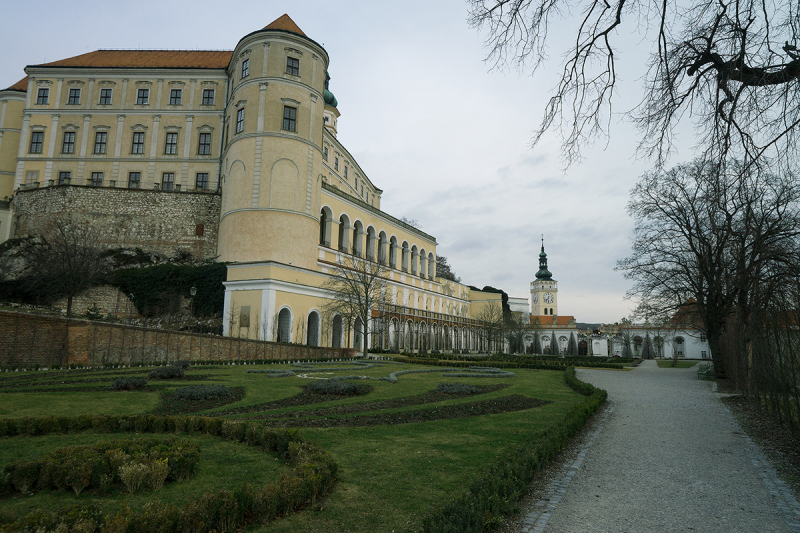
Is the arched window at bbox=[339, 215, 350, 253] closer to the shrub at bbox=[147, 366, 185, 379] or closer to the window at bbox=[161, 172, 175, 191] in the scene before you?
the window at bbox=[161, 172, 175, 191]

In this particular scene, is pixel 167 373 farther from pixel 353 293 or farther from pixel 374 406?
pixel 353 293

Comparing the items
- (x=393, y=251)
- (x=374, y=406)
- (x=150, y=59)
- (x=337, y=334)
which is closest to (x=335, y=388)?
(x=374, y=406)

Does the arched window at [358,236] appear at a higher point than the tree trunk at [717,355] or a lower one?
higher

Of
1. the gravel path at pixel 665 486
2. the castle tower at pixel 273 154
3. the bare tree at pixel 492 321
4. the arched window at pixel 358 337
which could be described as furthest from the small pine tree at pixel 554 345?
the gravel path at pixel 665 486

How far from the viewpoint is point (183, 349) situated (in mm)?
21969

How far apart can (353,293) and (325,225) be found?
10.1 metres

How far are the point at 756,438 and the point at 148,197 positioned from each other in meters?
42.0

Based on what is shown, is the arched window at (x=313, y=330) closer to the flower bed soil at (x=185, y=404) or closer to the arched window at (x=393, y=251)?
the arched window at (x=393, y=251)

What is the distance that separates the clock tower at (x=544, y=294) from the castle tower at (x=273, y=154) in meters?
81.2

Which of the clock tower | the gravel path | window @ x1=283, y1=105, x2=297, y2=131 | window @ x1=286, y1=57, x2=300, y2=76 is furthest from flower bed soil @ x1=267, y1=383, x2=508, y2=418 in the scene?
the clock tower

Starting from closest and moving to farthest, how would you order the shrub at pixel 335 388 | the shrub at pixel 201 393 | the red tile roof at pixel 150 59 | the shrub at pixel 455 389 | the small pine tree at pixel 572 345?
the shrub at pixel 201 393
the shrub at pixel 335 388
the shrub at pixel 455 389
the red tile roof at pixel 150 59
the small pine tree at pixel 572 345

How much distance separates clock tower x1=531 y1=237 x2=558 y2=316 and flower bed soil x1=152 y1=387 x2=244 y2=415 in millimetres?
102108

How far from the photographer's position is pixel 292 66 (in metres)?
36.0

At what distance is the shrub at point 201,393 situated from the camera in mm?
10977
